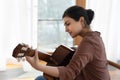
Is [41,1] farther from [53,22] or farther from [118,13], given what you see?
[118,13]

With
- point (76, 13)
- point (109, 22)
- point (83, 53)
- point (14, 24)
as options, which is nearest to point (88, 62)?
point (83, 53)

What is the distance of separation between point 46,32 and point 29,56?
244 centimetres

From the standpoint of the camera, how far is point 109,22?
3.32 m

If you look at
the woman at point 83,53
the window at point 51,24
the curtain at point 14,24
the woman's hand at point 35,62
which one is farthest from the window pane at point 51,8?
the woman's hand at point 35,62

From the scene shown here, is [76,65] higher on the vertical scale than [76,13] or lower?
lower

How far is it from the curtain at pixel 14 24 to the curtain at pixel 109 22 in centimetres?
87

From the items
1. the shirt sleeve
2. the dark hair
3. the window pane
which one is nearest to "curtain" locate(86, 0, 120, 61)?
the window pane

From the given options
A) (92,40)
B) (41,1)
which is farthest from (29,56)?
(41,1)

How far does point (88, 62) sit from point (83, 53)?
0.28 ft

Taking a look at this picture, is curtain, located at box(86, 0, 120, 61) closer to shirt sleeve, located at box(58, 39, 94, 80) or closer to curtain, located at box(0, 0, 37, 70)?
curtain, located at box(0, 0, 37, 70)

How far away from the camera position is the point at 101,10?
3.26 metres

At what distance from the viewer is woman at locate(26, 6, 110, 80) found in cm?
97

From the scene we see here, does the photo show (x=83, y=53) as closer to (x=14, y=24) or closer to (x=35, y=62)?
(x=35, y=62)

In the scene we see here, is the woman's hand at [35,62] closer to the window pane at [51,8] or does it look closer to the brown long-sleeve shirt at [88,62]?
Answer: the brown long-sleeve shirt at [88,62]
